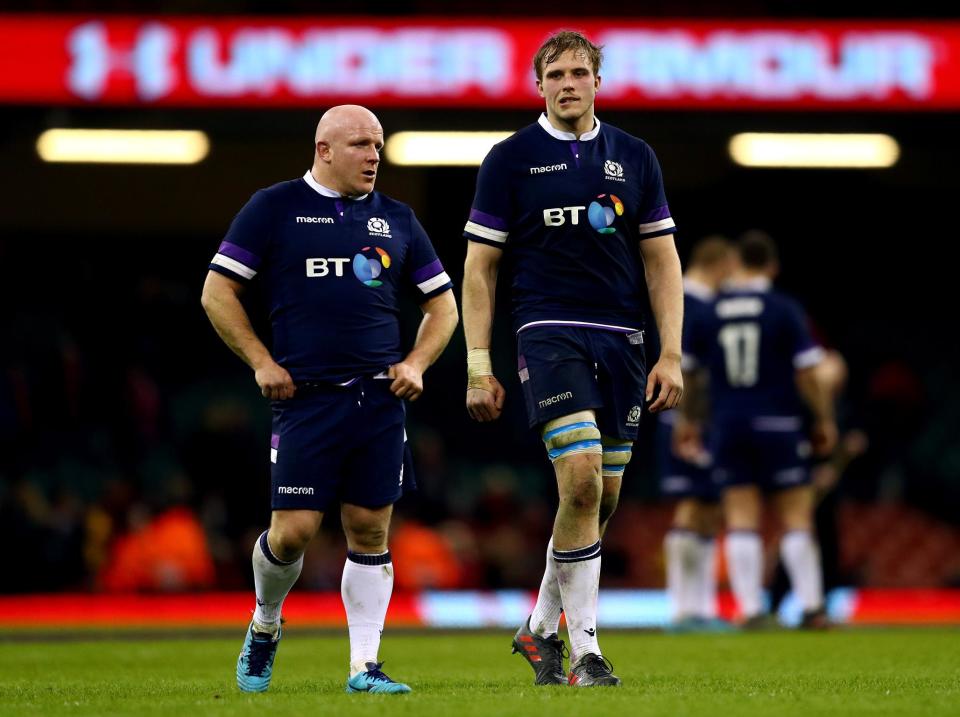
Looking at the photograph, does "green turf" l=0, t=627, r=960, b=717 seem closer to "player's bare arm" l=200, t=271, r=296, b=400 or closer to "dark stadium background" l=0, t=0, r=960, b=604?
"player's bare arm" l=200, t=271, r=296, b=400

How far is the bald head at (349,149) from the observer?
21.0 ft

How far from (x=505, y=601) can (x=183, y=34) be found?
219 inches

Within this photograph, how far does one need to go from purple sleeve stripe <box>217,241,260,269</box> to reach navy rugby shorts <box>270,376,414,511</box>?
0.49 metres

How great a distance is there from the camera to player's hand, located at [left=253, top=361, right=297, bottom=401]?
6234mm

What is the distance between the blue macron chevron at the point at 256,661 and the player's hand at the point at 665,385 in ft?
5.41

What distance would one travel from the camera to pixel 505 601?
15234 mm

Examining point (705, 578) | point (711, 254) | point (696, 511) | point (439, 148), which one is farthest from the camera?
point (439, 148)

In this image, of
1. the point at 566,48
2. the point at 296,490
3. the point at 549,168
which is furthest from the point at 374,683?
the point at 566,48

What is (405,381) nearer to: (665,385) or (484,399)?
(484,399)

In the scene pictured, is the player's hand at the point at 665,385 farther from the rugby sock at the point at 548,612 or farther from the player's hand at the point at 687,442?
the player's hand at the point at 687,442

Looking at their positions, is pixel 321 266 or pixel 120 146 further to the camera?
pixel 120 146

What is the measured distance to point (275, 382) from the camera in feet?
20.4

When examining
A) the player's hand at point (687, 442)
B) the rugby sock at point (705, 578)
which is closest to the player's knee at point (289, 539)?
the player's hand at point (687, 442)

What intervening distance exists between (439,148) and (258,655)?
11731 millimetres
